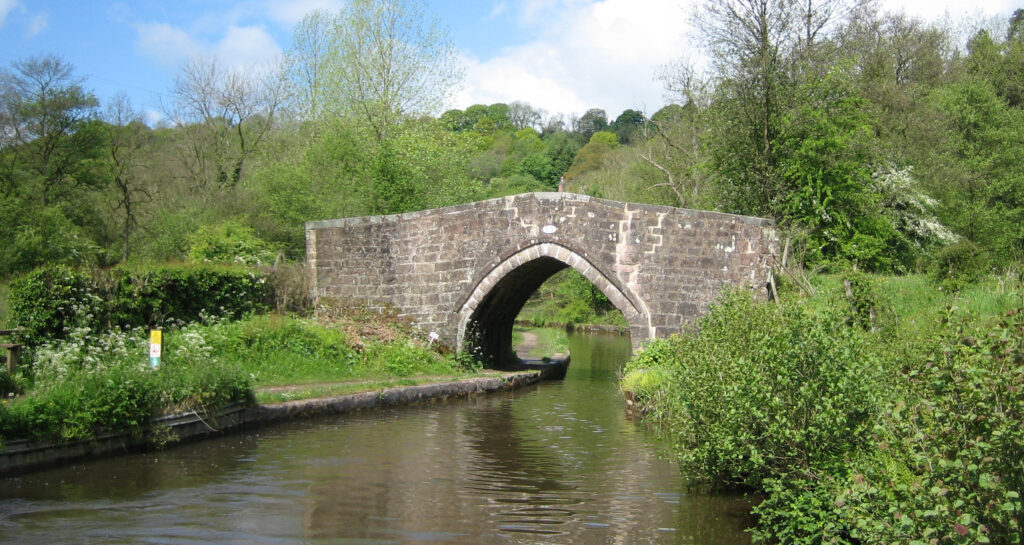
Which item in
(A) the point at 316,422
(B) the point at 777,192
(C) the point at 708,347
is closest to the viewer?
(C) the point at 708,347

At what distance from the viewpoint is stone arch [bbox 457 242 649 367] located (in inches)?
576

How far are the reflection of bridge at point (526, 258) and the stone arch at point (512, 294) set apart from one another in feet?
0.06

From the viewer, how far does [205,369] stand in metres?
10.4

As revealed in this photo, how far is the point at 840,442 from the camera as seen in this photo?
21.0 feet

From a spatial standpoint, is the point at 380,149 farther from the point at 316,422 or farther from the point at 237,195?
the point at 316,422

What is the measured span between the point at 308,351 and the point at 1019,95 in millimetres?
24989

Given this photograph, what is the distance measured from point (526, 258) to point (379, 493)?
7.66 metres

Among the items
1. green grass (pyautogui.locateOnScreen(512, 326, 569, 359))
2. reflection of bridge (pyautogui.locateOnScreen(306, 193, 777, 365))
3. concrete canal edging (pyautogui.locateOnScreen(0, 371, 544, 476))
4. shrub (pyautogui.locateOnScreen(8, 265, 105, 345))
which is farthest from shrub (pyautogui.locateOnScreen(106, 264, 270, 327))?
green grass (pyautogui.locateOnScreen(512, 326, 569, 359))

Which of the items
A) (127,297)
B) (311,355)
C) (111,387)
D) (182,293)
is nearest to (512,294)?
(311,355)

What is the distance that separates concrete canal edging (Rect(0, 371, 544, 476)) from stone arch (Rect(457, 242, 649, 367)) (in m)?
1.47

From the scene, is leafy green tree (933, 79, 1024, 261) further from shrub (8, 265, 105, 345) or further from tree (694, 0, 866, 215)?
shrub (8, 265, 105, 345)

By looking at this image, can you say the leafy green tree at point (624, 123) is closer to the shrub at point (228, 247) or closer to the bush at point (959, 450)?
the shrub at point (228, 247)

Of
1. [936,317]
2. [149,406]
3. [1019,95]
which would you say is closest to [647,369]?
[936,317]

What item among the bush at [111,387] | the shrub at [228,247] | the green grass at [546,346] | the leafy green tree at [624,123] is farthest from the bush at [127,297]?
the leafy green tree at [624,123]
